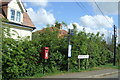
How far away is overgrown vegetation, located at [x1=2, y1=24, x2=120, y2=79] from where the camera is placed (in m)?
9.87

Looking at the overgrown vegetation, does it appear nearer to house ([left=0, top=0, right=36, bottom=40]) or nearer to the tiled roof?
house ([left=0, top=0, right=36, bottom=40])

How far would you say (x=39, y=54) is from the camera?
12281mm

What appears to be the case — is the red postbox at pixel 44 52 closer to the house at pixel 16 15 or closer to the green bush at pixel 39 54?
the green bush at pixel 39 54

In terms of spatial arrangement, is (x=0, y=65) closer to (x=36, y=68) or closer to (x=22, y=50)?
(x=22, y=50)

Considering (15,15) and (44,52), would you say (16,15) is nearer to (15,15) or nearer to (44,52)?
(15,15)

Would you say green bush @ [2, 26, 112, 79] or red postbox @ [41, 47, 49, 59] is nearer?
green bush @ [2, 26, 112, 79]

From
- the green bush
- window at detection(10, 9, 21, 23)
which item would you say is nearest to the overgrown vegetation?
the green bush

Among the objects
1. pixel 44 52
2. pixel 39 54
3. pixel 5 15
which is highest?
pixel 5 15

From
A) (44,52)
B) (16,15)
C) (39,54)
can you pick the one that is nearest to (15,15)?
(16,15)

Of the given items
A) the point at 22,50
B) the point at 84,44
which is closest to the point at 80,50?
A: the point at 84,44

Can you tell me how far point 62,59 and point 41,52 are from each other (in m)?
2.81

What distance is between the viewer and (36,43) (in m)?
12.2

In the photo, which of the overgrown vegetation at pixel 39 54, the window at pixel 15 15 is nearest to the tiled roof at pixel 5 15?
the window at pixel 15 15

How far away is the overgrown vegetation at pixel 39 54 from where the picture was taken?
9.87 meters
